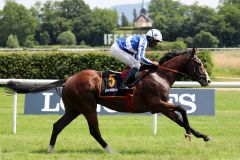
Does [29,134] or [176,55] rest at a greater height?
[176,55]

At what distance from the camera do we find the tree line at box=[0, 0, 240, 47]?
104m

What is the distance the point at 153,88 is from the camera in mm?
8195

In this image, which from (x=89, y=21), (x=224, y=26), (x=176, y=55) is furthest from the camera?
(x=89, y=21)

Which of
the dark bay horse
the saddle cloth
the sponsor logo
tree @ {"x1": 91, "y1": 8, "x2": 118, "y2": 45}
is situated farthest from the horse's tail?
tree @ {"x1": 91, "y1": 8, "x2": 118, "y2": 45}

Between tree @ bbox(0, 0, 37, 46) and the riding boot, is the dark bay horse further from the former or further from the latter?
tree @ bbox(0, 0, 37, 46)

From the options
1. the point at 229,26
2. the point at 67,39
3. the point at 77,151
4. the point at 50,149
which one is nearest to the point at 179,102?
the point at 77,151

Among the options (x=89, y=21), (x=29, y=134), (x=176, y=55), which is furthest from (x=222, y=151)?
(x=89, y=21)

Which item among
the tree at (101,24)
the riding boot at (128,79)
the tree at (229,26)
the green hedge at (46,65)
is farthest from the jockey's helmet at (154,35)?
the tree at (101,24)

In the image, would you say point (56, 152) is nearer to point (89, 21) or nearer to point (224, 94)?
point (224, 94)

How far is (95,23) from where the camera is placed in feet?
424

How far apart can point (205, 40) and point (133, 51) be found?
88503 mm

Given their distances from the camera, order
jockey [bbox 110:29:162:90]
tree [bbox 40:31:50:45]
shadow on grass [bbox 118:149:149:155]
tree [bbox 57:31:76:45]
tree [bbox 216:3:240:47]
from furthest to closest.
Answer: tree [bbox 40:31:50:45] < tree [bbox 57:31:76:45] < tree [bbox 216:3:240:47] < jockey [bbox 110:29:162:90] < shadow on grass [bbox 118:149:149:155]

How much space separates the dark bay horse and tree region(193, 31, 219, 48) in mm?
83825

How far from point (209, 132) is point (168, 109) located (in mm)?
3028
